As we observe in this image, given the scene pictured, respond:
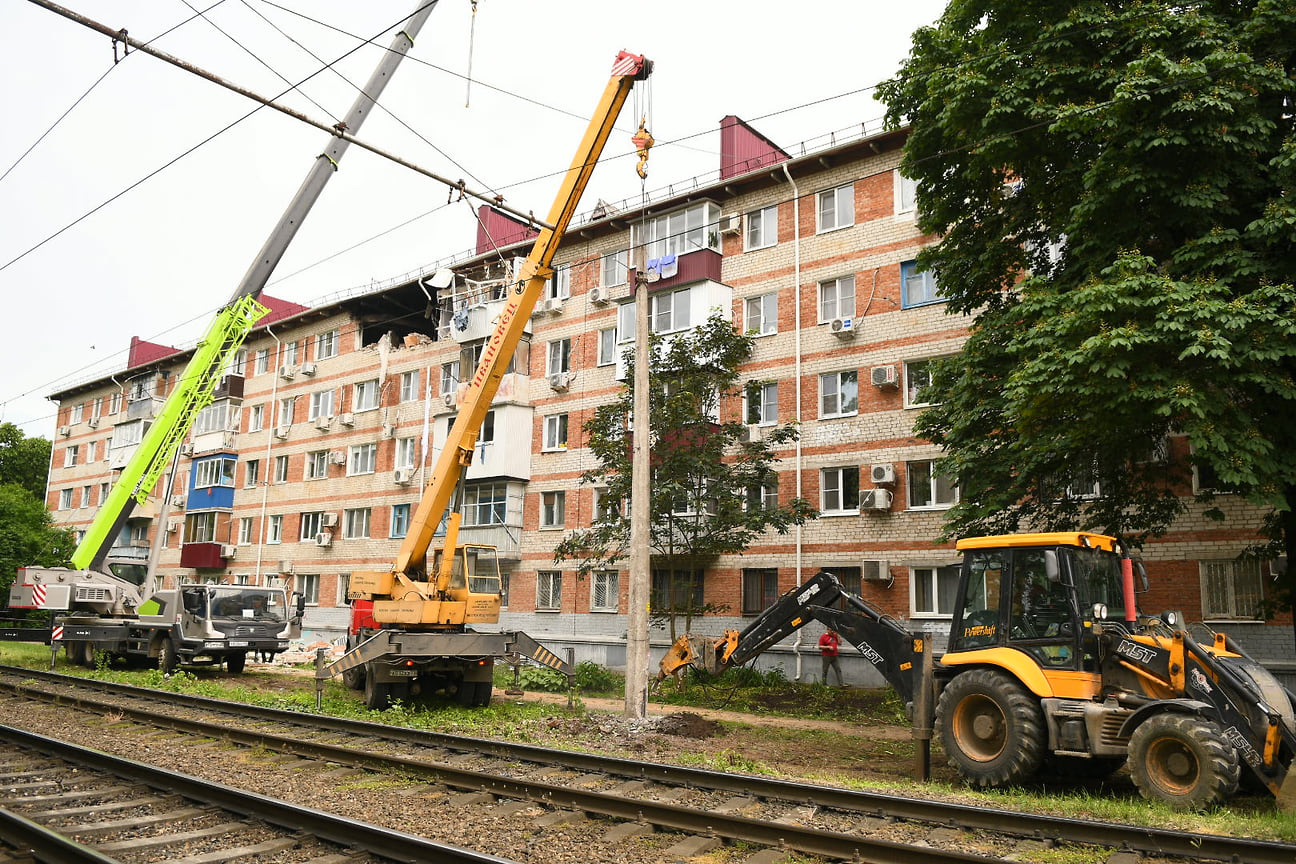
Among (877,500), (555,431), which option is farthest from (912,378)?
(555,431)

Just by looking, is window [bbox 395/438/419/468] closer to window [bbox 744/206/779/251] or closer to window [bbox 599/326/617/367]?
window [bbox 599/326/617/367]

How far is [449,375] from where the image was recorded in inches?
1384

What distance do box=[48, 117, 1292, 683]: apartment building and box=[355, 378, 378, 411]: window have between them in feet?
0.31

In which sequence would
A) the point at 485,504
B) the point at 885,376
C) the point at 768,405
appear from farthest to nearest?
the point at 485,504 → the point at 768,405 → the point at 885,376

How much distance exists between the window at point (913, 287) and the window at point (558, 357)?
11972 mm

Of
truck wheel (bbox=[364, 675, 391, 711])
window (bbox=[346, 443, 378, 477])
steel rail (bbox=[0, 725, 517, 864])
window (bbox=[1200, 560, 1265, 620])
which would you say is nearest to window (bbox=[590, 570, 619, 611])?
window (bbox=[346, 443, 378, 477])

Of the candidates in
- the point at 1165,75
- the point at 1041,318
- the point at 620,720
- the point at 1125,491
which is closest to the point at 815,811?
the point at 620,720

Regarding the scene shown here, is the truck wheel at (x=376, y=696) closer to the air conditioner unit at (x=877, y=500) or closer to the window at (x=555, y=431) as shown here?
the air conditioner unit at (x=877, y=500)

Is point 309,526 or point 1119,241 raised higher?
point 1119,241

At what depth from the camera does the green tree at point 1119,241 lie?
440 inches

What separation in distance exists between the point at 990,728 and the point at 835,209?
18.9 meters

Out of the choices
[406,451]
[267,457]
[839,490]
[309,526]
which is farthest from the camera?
[267,457]

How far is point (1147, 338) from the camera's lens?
10844mm

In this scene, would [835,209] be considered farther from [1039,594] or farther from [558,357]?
[1039,594]
